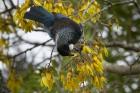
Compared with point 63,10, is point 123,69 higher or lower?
lower

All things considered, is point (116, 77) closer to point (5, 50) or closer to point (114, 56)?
point (114, 56)

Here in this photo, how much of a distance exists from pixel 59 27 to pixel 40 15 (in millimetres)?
199

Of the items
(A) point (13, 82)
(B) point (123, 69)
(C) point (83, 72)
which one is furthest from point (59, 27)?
(B) point (123, 69)

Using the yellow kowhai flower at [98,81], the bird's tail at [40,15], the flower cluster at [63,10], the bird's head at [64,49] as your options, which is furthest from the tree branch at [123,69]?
the bird's head at [64,49]

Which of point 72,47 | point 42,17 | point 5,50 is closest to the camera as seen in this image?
point 72,47

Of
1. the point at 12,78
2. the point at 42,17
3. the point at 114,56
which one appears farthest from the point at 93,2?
the point at 114,56

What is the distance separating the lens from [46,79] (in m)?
3.08

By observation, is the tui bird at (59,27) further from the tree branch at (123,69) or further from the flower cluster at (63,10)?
the tree branch at (123,69)

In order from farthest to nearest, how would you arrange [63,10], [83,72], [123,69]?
[123,69]
[63,10]
[83,72]

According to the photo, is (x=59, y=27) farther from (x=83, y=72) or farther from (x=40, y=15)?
(x=83, y=72)

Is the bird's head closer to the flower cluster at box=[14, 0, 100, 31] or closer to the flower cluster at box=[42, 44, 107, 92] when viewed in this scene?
the flower cluster at box=[42, 44, 107, 92]

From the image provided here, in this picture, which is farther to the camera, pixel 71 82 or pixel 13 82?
pixel 13 82

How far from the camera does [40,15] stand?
126 inches

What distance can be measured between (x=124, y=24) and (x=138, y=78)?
0.73 m
